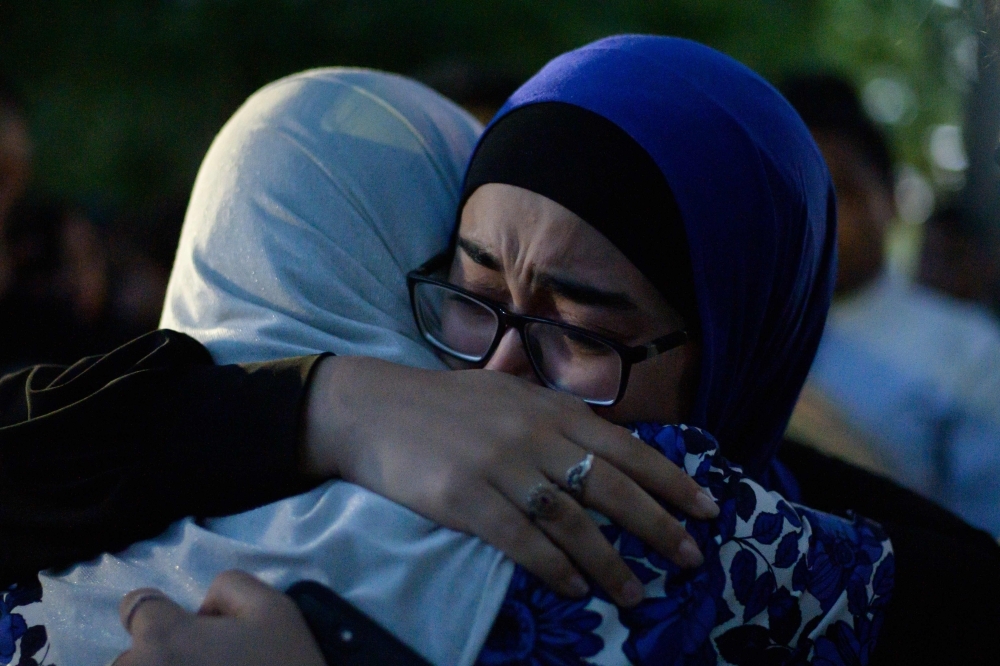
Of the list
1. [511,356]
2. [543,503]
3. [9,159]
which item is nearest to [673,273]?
[511,356]

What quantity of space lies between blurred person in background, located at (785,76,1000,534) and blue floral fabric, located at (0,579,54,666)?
2750mm

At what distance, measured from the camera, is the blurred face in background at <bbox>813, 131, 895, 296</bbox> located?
3.97m

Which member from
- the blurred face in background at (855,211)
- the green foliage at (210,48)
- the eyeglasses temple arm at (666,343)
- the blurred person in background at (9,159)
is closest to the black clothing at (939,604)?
the eyeglasses temple arm at (666,343)

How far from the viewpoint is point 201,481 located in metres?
1.31

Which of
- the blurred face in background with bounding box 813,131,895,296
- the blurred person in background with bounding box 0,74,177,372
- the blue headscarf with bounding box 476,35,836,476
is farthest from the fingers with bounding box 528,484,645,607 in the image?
the blurred person in background with bounding box 0,74,177,372

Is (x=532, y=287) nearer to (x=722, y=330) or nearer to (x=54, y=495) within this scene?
(x=722, y=330)

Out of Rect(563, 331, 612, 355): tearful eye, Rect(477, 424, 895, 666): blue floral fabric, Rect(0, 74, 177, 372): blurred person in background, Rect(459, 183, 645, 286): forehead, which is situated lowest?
Rect(0, 74, 177, 372): blurred person in background

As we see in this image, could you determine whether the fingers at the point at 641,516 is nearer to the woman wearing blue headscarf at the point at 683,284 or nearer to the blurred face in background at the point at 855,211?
the woman wearing blue headscarf at the point at 683,284

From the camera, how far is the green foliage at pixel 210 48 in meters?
6.17

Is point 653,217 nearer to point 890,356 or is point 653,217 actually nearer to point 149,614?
point 149,614

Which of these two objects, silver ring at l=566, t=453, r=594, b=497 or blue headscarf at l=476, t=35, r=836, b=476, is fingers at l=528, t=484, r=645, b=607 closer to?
silver ring at l=566, t=453, r=594, b=497

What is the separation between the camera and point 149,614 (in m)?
1.14

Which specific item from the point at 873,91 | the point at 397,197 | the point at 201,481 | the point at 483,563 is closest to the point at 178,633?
the point at 201,481

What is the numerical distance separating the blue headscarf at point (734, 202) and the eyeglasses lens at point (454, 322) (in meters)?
0.36
